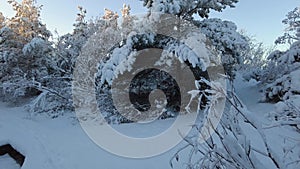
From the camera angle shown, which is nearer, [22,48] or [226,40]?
[226,40]


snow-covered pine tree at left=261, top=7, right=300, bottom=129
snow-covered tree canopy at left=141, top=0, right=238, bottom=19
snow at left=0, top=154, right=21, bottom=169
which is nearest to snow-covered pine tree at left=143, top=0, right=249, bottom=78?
snow-covered tree canopy at left=141, top=0, right=238, bottom=19

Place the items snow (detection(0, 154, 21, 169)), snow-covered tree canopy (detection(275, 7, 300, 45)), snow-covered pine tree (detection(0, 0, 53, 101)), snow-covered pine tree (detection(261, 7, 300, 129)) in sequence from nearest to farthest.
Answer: snow (detection(0, 154, 21, 169)) < snow-covered pine tree (detection(261, 7, 300, 129)) < snow-covered tree canopy (detection(275, 7, 300, 45)) < snow-covered pine tree (detection(0, 0, 53, 101))

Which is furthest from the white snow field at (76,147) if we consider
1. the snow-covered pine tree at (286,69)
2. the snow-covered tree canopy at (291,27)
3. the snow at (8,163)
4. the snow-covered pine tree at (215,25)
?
the snow-covered tree canopy at (291,27)

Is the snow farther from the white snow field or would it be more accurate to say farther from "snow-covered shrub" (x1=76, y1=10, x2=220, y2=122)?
"snow-covered shrub" (x1=76, y1=10, x2=220, y2=122)

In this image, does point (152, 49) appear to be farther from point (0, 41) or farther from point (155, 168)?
point (0, 41)

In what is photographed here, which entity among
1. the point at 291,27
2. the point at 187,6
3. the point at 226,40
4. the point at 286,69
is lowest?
the point at 286,69

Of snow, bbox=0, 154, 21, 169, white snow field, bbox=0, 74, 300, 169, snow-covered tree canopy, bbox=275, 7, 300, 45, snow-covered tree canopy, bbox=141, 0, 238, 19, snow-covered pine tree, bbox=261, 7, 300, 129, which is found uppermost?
snow-covered tree canopy, bbox=141, 0, 238, 19

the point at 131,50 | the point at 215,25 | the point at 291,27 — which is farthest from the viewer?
the point at 291,27

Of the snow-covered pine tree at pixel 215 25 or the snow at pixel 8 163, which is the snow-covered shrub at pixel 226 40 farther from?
the snow at pixel 8 163

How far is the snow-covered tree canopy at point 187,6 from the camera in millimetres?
5023

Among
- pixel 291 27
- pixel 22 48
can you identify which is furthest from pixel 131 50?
pixel 22 48

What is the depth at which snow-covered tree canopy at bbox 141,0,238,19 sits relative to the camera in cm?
502

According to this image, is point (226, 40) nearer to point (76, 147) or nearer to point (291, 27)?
point (291, 27)

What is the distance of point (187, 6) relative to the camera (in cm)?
546
